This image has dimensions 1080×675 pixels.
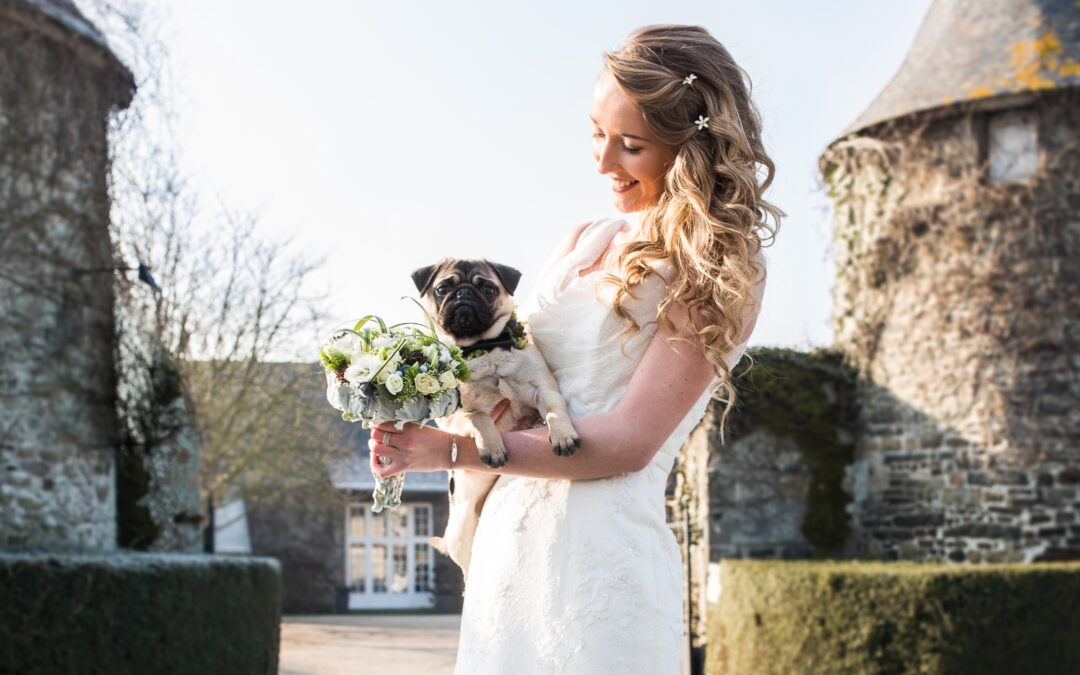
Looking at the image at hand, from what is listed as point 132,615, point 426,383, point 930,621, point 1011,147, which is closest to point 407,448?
point 426,383

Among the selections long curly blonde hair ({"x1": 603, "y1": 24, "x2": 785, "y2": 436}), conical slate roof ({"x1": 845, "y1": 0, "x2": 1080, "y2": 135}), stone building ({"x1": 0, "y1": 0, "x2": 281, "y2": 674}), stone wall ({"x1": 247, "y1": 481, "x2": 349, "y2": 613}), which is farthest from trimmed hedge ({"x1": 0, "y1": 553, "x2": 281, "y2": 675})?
stone wall ({"x1": 247, "y1": 481, "x2": 349, "y2": 613})

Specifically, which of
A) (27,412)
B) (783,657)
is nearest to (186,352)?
(27,412)

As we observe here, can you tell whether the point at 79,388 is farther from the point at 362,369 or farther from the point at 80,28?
the point at 362,369

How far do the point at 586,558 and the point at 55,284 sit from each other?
32.1 ft

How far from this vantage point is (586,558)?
2.42 meters

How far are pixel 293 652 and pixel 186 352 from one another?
477 centimetres

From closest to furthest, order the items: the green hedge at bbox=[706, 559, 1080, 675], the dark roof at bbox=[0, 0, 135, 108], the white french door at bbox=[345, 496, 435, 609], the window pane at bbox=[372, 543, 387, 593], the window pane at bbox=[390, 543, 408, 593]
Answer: the green hedge at bbox=[706, 559, 1080, 675] < the dark roof at bbox=[0, 0, 135, 108] < the white french door at bbox=[345, 496, 435, 609] < the window pane at bbox=[372, 543, 387, 593] < the window pane at bbox=[390, 543, 408, 593]

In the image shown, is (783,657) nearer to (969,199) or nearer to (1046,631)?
(1046,631)

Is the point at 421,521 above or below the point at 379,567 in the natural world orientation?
above

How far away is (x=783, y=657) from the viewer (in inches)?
426

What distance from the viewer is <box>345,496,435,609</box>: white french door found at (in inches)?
1159

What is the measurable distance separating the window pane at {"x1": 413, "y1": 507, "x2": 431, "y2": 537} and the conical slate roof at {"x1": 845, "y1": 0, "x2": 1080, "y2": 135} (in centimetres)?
1873

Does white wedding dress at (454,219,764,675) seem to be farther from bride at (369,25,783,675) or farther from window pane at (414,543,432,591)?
window pane at (414,543,432,591)

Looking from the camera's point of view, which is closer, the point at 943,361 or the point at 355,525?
the point at 943,361
